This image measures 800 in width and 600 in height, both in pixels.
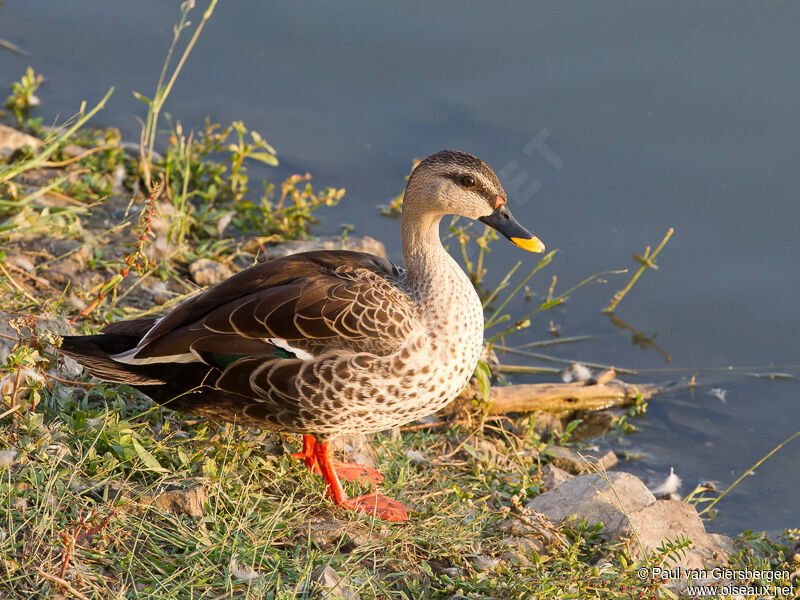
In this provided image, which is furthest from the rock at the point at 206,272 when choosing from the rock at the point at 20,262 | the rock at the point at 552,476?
the rock at the point at 552,476

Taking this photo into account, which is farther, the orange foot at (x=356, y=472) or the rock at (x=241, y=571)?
the orange foot at (x=356, y=472)

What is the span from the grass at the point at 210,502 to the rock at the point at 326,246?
0.84 metres

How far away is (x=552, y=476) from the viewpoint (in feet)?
14.3

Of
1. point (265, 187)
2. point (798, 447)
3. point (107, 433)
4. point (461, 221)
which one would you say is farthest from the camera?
point (461, 221)

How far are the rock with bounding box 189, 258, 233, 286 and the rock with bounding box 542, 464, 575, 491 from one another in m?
2.14

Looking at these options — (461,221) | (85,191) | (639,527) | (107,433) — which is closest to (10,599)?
(107,433)

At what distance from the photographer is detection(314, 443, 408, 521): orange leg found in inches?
145

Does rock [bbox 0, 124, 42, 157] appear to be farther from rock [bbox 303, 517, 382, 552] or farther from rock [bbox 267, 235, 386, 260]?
rock [bbox 303, 517, 382, 552]

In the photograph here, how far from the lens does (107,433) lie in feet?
11.8

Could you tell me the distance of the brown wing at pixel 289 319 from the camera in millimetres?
3611

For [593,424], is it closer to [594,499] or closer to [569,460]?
[569,460]

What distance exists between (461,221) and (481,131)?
2.18 ft

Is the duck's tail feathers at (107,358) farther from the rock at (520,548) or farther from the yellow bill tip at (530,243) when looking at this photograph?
the yellow bill tip at (530,243)

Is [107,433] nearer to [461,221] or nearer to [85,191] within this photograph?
[85,191]
